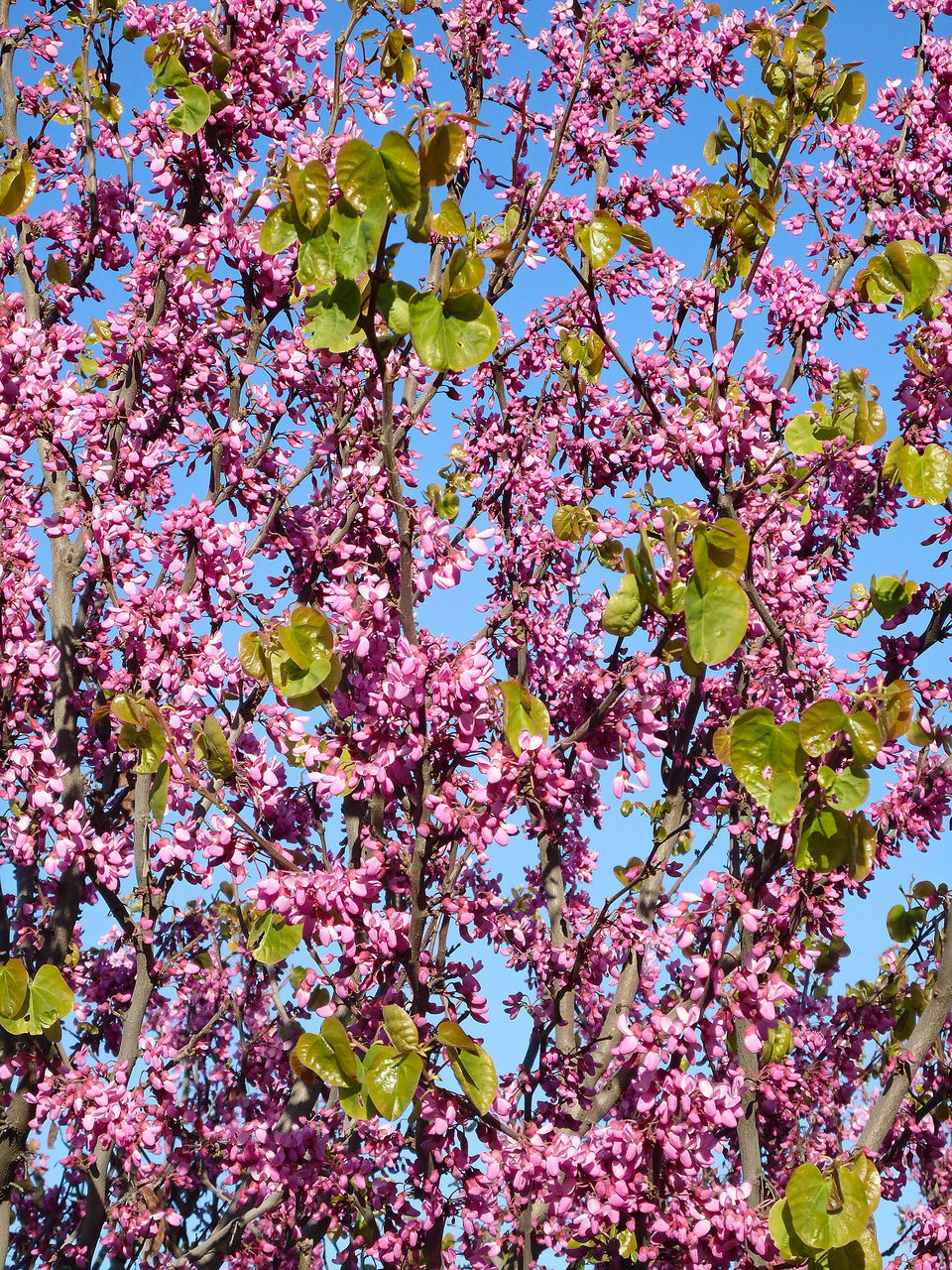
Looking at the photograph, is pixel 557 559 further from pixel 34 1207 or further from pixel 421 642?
pixel 34 1207

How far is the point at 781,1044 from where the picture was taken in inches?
165

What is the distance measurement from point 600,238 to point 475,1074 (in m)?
2.51

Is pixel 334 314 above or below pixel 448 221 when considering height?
below

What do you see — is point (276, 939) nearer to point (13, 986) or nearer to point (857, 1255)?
point (13, 986)

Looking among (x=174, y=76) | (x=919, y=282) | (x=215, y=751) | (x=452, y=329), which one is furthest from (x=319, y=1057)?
(x=174, y=76)

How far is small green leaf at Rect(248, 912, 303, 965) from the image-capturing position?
3.64 metres

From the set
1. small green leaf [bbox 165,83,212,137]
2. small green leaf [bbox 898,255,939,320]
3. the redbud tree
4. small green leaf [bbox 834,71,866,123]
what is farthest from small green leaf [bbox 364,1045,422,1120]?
small green leaf [bbox 165,83,212,137]

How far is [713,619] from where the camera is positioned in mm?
2961

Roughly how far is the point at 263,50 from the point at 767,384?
317 centimetres

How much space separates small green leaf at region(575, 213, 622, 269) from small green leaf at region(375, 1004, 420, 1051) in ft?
7.49

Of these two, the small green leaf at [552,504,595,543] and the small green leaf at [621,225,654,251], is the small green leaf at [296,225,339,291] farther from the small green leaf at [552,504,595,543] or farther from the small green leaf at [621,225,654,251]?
the small green leaf at [552,504,595,543]

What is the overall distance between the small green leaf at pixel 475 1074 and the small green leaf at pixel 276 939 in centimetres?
70

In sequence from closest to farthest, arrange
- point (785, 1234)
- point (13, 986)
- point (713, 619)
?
point (713, 619)
point (785, 1234)
point (13, 986)

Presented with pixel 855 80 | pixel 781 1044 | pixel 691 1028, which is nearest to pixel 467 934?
pixel 691 1028
